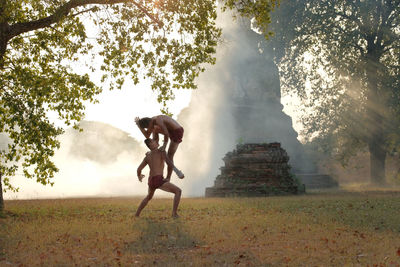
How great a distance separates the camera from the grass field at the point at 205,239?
6.11 meters

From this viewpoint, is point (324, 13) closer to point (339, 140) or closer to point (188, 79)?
point (339, 140)

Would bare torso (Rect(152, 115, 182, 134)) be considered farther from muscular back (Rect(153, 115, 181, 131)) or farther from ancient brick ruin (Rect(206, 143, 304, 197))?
ancient brick ruin (Rect(206, 143, 304, 197))

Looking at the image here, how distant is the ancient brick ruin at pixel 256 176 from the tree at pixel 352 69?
9878 mm

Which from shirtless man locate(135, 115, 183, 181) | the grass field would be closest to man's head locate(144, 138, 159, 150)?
shirtless man locate(135, 115, 183, 181)

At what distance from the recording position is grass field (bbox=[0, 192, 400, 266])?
6.11 meters

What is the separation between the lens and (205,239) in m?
7.72

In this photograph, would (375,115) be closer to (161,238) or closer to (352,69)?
(352,69)

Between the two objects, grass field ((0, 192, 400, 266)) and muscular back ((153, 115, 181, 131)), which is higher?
muscular back ((153, 115, 181, 131))

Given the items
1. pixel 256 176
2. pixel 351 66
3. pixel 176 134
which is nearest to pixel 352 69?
pixel 351 66

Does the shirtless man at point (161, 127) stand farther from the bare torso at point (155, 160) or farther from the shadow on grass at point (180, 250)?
the shadow on grass at point (180, 250)

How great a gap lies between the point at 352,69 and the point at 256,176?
11533 millimetres

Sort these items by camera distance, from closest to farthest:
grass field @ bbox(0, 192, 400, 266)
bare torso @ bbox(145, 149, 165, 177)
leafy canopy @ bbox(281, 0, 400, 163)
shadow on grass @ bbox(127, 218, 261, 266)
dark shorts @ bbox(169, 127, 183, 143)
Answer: shadow on grass @ bbox(127, 218, 261, 266), grass field @ bbox(0, 192, 400, 266), bare torso @ bbox(145, 149, 165, 177), dark shorts @ bbox(169, 127, 183, 143), leafy canopy @ bbox(281, 0, 400, 163)

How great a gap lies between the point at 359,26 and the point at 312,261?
86.5ft

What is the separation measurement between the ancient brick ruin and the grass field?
9.58 m
